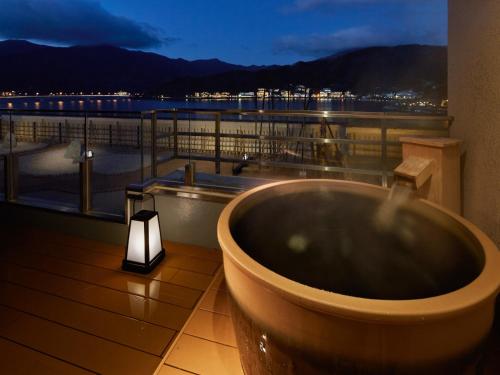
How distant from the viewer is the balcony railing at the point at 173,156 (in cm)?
269

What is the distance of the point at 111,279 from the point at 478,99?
7.68 feet

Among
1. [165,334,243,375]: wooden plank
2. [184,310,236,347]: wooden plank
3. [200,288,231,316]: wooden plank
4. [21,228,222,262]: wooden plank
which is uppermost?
[21,228,222,262]: wooden plank

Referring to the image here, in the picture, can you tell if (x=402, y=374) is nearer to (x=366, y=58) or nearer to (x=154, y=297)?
(x=154, y=297)

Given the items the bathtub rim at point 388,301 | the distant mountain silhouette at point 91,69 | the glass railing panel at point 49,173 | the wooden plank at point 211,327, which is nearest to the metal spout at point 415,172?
the bathtub rim at point 388,301

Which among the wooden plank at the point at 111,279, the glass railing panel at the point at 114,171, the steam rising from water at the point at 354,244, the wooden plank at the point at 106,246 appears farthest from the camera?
the glass railing panel at the point at 114,171

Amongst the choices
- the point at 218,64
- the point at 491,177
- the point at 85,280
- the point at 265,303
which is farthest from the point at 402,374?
the point at 218,64

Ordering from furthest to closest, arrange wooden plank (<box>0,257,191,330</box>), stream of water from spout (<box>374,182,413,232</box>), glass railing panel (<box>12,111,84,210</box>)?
1. glass railing panel (<box>12,111,84,210</box>)
2. wooden plank (<box>0,257,191,330</box>)
3. stream of water from spout (<box>374,182,413,232</box>)

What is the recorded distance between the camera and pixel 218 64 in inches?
3024

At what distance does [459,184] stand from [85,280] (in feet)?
7.50

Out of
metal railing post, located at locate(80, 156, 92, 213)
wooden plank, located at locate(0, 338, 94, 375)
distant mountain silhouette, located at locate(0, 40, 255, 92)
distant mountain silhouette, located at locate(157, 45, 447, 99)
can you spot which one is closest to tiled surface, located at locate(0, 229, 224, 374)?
wooden plank, located at locate(0, 338, 94, 375)

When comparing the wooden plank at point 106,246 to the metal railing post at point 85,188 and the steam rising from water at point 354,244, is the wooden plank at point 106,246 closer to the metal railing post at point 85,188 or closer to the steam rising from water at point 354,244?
the metal railing post at point 85,188

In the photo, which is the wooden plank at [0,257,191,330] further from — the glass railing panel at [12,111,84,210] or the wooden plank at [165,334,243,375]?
the glass railing panel at [12,111,84,210]

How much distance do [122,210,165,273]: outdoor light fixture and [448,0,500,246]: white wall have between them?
191 cm

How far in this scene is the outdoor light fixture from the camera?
2.22 m
